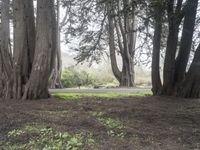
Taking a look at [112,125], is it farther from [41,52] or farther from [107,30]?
[107,30]

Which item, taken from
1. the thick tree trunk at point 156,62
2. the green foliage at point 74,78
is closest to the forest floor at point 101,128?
the thick tree trunk at point 156,62

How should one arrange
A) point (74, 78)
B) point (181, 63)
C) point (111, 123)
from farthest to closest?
point (74, 78) → point (181, 63) → point (111, 123)

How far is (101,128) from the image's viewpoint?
5098mm

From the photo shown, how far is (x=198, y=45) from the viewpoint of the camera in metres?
9.09

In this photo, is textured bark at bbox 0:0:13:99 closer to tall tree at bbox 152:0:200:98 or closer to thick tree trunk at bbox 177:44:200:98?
tall tree at bbox 152:0:200:98

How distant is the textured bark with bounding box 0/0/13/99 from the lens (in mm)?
9609

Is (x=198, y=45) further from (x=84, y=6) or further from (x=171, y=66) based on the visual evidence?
(x=84, y=6)

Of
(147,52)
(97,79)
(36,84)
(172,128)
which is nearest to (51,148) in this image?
(172,128)

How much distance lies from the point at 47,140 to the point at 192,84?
6428 millimetres

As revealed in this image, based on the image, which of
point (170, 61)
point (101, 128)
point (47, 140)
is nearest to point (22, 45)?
point (170, 61)

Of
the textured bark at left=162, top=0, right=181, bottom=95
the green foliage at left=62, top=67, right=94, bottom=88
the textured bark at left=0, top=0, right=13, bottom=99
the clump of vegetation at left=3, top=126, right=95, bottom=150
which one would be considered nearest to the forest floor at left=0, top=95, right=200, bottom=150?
the clump of vegetation at left=3, top=126, right=95, bottom=150

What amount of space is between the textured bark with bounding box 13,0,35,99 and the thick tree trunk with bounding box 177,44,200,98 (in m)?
4.77

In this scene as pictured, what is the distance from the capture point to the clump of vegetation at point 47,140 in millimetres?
4127

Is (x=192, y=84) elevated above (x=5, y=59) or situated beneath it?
situated beneath
